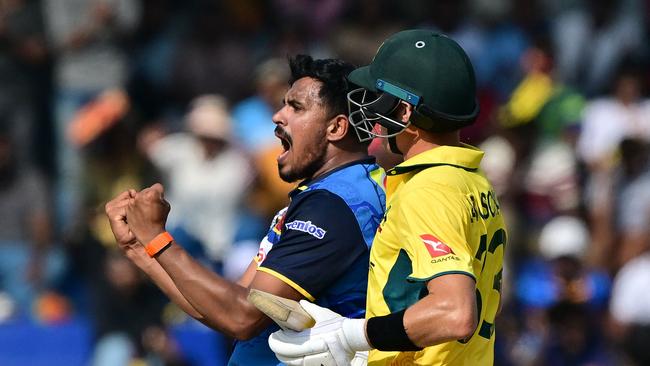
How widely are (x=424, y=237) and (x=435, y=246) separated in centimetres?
6

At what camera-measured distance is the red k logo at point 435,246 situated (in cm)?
425

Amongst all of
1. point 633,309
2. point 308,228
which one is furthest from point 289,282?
point 633,309

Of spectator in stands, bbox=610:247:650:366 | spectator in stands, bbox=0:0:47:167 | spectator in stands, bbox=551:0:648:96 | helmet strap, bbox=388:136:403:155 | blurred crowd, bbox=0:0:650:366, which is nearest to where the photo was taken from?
helmet strap, bbox=388:136:403:155

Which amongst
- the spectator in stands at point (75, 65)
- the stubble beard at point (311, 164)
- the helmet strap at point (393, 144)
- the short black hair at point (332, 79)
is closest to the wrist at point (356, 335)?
the helmet strap at point (393, 144)

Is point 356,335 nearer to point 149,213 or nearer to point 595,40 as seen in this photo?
point 149,213

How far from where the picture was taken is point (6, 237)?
11195 millimetres

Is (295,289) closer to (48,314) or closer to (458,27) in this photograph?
(48,314)

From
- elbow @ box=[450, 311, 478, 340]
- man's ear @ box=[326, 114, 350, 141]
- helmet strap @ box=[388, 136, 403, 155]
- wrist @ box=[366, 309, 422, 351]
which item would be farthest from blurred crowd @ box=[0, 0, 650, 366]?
elbow @ box=[450, 311, 478, 340]

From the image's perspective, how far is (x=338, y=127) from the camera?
526 centimetres

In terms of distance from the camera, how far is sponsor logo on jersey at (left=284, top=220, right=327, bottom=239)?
4914mm

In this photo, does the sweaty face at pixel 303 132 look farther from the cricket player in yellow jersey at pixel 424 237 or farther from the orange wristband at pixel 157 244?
the orange wristband at pixel 157 244

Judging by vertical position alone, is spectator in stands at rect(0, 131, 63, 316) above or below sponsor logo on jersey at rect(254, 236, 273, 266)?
below

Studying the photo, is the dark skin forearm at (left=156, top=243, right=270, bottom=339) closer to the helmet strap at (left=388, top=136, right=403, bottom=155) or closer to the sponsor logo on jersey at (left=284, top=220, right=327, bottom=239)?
the sponsor logo on jersey at (left=284, top=220, right=327, bottom=239)

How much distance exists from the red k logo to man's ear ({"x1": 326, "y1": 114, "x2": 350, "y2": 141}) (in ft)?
3.40
